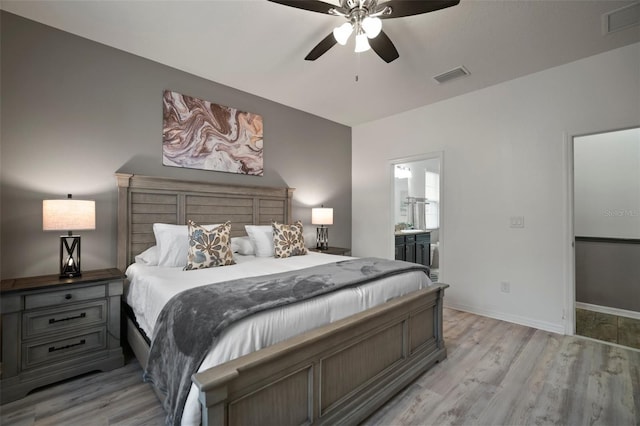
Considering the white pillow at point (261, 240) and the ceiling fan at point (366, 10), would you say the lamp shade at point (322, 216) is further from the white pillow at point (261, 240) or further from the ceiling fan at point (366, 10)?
the ceiling fan at point (366, 10)

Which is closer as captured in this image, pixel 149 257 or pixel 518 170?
pixel 149 257

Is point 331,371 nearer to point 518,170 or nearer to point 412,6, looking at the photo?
point 412,6

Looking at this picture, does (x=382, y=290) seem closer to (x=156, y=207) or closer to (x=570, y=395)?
(x=570, y=395)

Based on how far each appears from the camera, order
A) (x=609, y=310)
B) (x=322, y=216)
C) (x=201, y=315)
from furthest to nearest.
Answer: (x=322, y=216)
(x=609, y=310)
(x=201, y=315)

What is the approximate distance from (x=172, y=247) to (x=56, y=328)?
932 millimetres

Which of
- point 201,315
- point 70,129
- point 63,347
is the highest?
point 70,129

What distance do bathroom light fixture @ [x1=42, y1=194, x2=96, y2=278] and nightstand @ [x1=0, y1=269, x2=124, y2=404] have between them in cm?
11

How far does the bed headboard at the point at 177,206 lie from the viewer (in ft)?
9.01

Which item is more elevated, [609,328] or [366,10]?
[366,10]

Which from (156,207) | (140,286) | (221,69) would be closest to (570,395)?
(140,286)

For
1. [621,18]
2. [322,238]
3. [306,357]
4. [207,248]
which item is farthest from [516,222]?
[207,248]

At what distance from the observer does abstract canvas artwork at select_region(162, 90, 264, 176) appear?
10.2 ft

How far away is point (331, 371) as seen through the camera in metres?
1.58

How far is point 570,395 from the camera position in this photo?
1970mm
